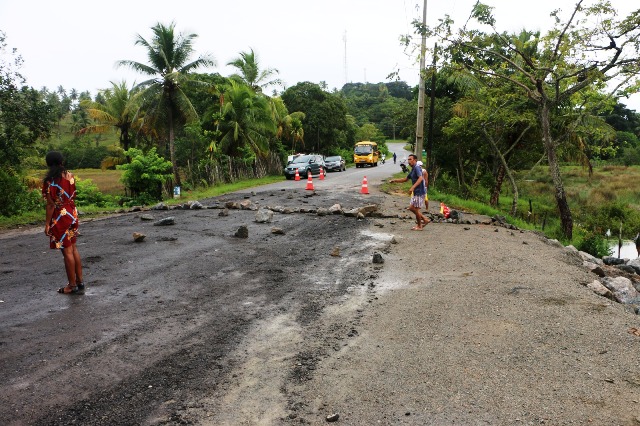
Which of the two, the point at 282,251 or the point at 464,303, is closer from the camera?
the point at 464,303

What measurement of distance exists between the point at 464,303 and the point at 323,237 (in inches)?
190

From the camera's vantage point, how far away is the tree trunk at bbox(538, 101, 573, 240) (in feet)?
51.2

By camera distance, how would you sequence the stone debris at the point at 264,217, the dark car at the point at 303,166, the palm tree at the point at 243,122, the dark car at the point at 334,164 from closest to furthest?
the stone debris at the point at 264,217 < the dark car at the point at 303,166 < the palm tree at the point at 243,122 < the dark car at the point at 334,164

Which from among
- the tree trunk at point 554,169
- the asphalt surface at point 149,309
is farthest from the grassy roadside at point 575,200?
the asphalt surface at point 149,309

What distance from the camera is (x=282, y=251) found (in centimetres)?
909

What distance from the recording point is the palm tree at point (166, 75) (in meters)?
24.8

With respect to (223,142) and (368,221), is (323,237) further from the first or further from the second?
(223,142)

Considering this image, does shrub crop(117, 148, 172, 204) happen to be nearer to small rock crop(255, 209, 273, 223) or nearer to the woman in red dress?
small rock crop(255, 209, 273, 223)

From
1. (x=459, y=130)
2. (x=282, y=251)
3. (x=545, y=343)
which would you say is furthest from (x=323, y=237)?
(x=459, y=130)

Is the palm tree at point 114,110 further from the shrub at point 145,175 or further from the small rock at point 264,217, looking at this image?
the small rock at point 264,217

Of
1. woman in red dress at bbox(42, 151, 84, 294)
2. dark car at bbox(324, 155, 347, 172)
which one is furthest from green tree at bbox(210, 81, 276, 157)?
woman in red dress at bbox(42, 151, 84, 294)

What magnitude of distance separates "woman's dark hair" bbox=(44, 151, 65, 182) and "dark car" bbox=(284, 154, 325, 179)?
79.6ft

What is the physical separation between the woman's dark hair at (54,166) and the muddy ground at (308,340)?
153 centimetres

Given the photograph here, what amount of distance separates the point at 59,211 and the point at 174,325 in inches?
88.4
